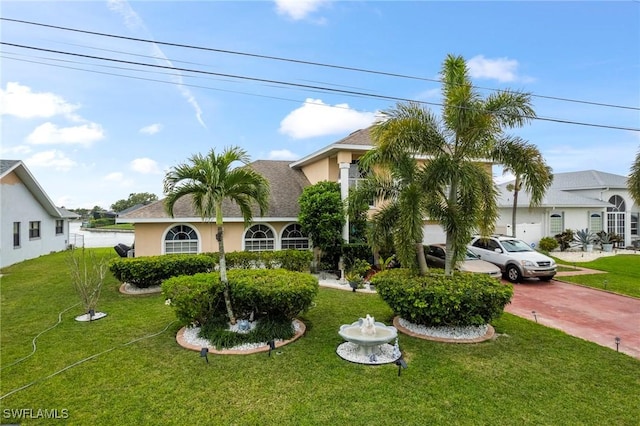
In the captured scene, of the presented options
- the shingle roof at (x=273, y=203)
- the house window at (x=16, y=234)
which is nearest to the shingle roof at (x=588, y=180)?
the shingle roof at (x=273, y=203)

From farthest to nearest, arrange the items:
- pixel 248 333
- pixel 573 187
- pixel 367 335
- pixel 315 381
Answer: pixel 573 187
pixel 248 333
pixel 367 335
pixel 315 381

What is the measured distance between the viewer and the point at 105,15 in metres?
7.43

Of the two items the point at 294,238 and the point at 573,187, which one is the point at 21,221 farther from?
the point at 573,187

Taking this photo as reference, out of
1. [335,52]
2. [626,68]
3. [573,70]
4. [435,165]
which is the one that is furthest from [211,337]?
[626,68]

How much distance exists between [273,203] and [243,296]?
9.00 metres

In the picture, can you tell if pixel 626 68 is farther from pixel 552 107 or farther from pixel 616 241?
pixel 616 241

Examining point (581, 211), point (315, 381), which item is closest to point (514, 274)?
point (315, 381)

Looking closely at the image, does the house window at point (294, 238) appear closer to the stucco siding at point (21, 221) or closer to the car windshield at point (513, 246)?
the car windshield at point (513, 246)

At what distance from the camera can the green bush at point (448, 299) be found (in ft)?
21.5

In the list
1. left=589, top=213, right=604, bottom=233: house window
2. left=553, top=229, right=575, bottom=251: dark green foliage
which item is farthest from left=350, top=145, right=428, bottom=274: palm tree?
left=589, top=213, right=604, bottom=233: house window

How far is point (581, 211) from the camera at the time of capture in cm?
2342

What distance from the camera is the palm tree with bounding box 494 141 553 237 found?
7203 millimetres

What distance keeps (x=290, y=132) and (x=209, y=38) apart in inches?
505

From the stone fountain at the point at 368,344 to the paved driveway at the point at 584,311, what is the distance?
4623 mm
